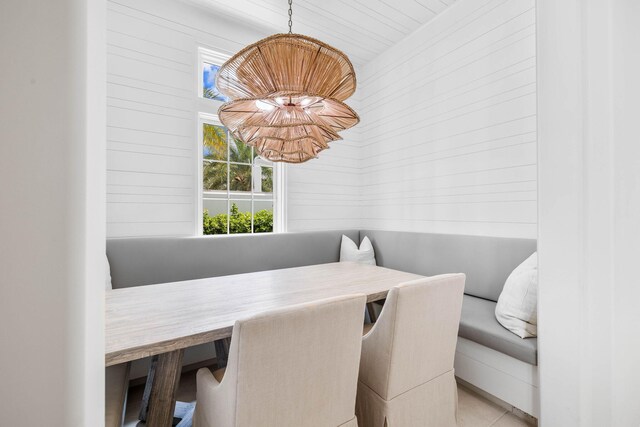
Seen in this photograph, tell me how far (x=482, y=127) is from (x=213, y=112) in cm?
261

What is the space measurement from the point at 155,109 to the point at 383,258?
277 cm

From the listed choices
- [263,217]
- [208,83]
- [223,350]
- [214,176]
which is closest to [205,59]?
[208,83]

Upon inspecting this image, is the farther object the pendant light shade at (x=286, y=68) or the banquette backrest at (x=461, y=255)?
the banquette backrest at (x=461, y=255)

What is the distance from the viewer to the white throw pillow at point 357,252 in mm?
3338

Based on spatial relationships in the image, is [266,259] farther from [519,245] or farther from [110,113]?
[519,245]

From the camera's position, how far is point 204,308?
143cm

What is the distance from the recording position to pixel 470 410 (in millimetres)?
1900

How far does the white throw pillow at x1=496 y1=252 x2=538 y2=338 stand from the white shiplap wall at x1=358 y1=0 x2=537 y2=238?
635mm

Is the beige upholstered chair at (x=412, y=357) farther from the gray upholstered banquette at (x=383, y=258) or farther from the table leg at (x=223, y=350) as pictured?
the table leg at (x=223, y=350)

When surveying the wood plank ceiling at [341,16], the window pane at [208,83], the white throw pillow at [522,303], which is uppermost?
the wood plank ceiling at [341,16]

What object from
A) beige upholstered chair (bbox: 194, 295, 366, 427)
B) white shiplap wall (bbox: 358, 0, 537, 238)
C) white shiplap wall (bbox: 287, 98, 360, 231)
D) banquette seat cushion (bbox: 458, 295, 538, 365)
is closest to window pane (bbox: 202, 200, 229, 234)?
white shiplap wall (bbox: 287, 98, 360, 231)

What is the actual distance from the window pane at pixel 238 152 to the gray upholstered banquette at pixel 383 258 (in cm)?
90

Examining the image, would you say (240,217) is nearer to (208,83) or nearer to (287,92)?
(208,83)

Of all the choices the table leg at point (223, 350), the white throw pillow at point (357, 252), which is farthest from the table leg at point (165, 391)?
the white throw pillow at point (357, 252)
